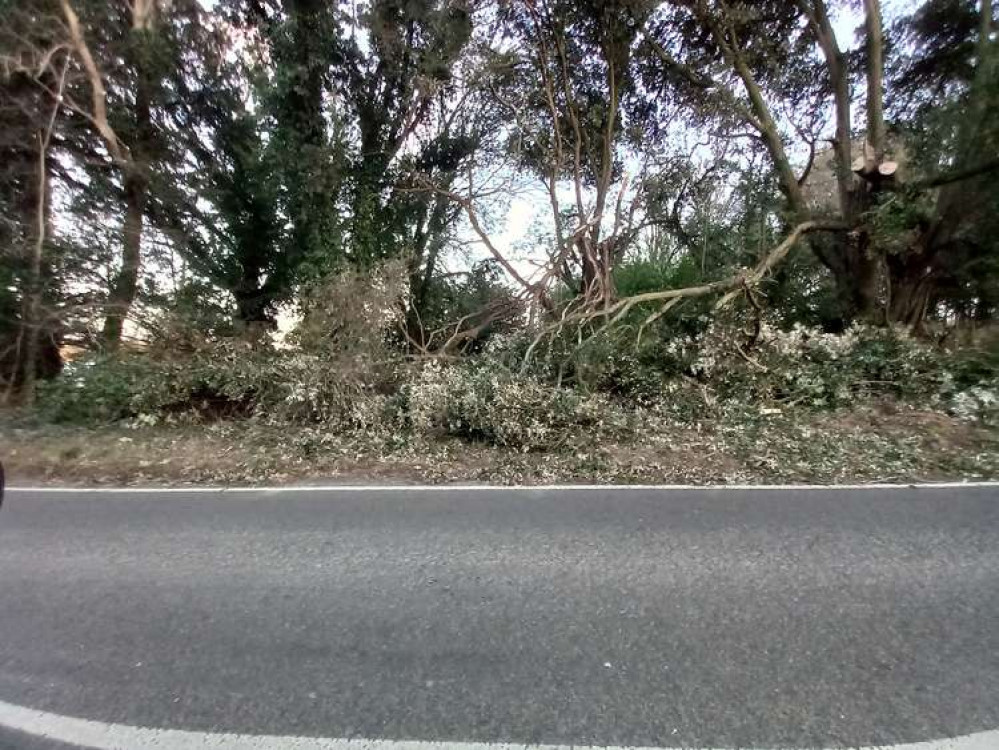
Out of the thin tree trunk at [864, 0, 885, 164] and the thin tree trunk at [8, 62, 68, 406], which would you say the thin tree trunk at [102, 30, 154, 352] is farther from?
the thin tree trunk at [864, 0, 885, 164]

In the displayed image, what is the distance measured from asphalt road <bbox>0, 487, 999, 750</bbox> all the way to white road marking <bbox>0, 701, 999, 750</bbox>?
1.9 inches

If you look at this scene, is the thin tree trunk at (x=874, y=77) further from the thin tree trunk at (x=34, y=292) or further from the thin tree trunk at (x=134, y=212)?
the thin tree trunk at (x=34, y=292)

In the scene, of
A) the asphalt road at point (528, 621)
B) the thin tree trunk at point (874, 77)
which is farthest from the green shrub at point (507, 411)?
the thin tree trunk at point (874, 77)

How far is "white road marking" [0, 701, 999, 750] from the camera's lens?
2.50 meters

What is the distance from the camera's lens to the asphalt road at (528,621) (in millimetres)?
2727

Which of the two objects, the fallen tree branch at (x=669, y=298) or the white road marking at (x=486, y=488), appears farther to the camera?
the fallen tree branch at (x=669, y=298)

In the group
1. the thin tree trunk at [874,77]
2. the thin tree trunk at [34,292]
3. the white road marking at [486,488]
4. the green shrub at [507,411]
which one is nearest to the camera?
the white road marking at [486,488]

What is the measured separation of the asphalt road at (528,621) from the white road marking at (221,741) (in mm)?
47

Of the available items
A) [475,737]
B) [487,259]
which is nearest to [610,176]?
[487,259]

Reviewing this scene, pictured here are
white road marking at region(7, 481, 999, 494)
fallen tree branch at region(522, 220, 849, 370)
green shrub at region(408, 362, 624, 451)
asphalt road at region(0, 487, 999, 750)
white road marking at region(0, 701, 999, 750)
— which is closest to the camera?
white road marking at region(0, 701, 999, 750)

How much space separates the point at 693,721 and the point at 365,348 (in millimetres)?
7761

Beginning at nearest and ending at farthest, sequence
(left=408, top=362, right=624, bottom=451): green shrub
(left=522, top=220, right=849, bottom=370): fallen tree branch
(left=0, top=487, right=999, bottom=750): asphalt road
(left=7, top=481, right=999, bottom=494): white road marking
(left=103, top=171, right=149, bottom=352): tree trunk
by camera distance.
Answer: (left=0, top=487, right=999, bottom=750): asphalt road, (left=7, top=481, right=999, bottom=494): white road marking, (left=408, top=362, right=624, bottom=451): green shrub, (left=522, top=220, right=849, bottom=370): fallen tree branch, (left=103, top=171, right=149, bottom=352): tree trunk

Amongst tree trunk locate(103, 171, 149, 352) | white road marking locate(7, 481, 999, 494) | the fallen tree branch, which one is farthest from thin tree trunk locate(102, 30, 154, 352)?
the fallen tree branch

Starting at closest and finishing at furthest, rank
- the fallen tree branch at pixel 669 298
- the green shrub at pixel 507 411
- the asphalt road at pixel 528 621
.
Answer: the asphalt road at pixel 528 621 < the green shrub at pixel 507 411 < the fallen tree branch at pixel 669 298
